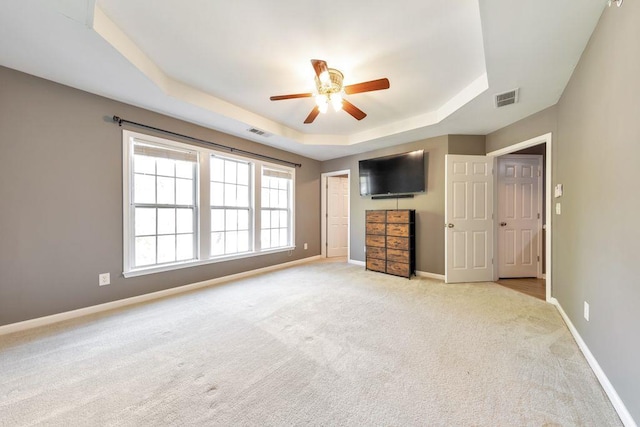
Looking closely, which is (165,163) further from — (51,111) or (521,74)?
(521,74)

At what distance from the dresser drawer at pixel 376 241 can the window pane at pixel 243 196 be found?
2.38 m

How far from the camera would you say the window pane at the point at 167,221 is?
3285mm

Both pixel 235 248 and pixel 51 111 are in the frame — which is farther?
pixel 235 248

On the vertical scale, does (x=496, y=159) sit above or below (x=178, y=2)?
below

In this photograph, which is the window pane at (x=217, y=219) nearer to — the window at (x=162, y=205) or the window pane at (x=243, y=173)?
the window at (x=162, y=205)

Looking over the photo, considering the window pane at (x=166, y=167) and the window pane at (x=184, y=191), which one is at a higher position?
the window pane at (x=166, y=167)

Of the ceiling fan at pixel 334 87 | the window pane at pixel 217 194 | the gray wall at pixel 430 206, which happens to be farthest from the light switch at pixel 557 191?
the window pane at pixel 217 194

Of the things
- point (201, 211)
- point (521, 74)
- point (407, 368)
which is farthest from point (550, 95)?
point (201, 211)

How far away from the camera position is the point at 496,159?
3.89 m

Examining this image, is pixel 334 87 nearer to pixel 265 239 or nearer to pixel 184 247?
pixel 184 247

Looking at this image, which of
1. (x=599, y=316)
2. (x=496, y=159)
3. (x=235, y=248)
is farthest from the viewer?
(x=235, y=248)

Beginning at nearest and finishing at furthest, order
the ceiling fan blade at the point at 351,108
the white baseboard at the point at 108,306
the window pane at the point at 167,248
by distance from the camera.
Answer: the white baseboard at the point at 108,306, the ceiling fan blade at the point at 351,108, the window pane at the point at 167,248

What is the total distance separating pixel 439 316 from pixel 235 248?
3265 mm

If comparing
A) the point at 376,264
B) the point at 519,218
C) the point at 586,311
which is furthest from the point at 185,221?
the point at 519,218
